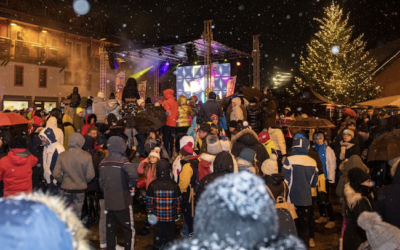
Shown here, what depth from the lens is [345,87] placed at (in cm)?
2478

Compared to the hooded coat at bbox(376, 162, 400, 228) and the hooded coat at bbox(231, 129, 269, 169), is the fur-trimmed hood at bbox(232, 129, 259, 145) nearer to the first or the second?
the hooded coat at bbox(231, 129, 269, 169)

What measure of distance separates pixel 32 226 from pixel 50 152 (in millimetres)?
5173

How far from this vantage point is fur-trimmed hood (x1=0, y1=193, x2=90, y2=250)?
101cm

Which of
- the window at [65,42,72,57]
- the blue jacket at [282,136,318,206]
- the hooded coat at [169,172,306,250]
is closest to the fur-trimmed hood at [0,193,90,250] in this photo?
A: the hooded coat at [169,172,306,250]

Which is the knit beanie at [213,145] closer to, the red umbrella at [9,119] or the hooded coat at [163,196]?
the hooded coat at [163,196]

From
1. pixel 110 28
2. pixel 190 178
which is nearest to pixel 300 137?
pixel 190 178

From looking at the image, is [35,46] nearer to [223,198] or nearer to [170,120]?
[170,120]

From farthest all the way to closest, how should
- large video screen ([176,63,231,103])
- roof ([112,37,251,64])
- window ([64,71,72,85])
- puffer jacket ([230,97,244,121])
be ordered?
window ([64,71,72,85]), large video screen ([176,63,231,103]), roof ([112,37,251,64]), puffer jacket ([230,97,244,121])

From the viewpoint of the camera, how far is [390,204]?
2961mm

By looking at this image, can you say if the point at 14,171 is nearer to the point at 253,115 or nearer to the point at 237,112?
the point at 237,112

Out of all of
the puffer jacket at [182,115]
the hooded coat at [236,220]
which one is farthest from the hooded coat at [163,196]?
the puffer jacket at [182,115]

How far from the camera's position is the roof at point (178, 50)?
54.5 ft

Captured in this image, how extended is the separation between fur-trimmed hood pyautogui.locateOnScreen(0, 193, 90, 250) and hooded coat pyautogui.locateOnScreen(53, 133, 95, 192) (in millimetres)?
4072

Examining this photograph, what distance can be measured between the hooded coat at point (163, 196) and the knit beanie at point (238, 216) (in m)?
3.20
